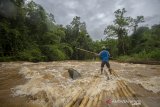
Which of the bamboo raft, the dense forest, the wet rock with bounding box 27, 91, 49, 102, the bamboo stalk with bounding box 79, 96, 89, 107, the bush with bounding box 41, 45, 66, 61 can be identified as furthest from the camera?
the bush with bounding box 41, 45, 66, 61

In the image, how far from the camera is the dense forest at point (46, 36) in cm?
2044

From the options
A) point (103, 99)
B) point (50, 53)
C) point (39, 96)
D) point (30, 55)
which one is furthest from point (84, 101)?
point (50, 53)

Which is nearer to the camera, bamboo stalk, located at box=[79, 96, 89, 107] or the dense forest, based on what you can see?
bamboo stalk, located at box=[79, 96, 89, 107]

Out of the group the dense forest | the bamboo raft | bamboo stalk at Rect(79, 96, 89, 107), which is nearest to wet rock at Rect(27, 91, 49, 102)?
the bamboo raft

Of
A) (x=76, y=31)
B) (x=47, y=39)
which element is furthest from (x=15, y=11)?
(x=76, y=31)

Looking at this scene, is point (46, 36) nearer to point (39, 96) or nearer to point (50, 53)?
point (50, 53)

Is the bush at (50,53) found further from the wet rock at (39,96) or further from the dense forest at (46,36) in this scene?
the wet rock at (39,96)

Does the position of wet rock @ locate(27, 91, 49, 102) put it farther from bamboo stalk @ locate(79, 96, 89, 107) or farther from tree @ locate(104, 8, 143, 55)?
tree @ locate(104, 8, 143, 55)

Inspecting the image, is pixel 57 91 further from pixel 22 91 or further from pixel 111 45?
pixel 111 45

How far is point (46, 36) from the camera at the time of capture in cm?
2855

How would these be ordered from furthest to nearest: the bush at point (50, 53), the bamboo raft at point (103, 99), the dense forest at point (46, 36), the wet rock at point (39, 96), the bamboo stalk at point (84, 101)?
the bush at point (50, 53)
the dense forest at point (46, 36)
the wet rock at point (39, 96)
the bamboo raft at point (103, 99)
the bamboo stalk at point (84, 101)

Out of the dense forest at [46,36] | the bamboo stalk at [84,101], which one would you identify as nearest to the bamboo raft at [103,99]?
the bamboo stalk at [84,101]

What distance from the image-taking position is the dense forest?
20.4 m

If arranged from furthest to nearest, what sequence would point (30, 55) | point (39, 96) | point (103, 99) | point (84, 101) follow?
point (30, 55), point (39, 96), point (103, 99), point (84, 101)
